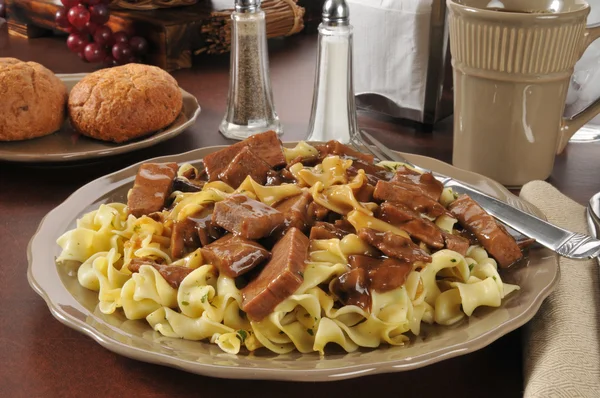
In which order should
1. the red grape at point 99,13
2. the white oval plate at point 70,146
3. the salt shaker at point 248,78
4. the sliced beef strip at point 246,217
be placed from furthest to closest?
1. the red grape at point 99,13
2. the salt shaker at point 248,78
3. the white oval plate at point 70,146
4. the sliced beef strip at point 246,217

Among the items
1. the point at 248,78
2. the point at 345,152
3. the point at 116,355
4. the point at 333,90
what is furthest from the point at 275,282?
the point at 248,78

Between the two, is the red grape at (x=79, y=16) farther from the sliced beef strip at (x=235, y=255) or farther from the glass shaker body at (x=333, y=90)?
the sliced beef strip at (x=235, y=255)

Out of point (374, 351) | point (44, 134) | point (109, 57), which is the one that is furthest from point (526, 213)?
point (109, 57)

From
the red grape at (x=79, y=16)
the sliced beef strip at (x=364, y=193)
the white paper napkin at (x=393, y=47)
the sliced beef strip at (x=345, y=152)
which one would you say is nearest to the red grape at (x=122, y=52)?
the red grape at (x=79, y=16)

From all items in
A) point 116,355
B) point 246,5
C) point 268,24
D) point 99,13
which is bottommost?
point 116,355

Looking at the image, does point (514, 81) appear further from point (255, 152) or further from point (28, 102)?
point (28, 102)

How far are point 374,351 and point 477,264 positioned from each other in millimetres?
290

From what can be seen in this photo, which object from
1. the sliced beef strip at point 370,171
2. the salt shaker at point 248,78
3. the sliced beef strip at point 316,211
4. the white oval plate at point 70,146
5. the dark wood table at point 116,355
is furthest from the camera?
the salt shaker at point 248,78

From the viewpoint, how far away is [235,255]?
105 centimetres

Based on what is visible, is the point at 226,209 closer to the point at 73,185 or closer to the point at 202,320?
the point at 202,320

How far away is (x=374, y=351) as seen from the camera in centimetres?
97

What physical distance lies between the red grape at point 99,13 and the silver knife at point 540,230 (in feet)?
4.93

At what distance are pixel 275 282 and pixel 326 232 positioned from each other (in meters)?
0.20

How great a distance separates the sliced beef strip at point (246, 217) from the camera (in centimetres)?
110
